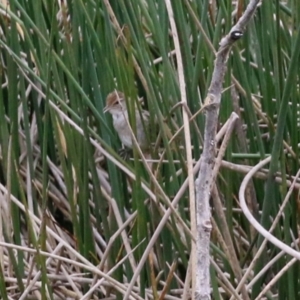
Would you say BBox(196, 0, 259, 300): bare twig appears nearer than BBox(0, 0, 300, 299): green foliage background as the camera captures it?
Yes

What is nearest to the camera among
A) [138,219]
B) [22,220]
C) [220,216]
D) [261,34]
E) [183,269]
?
[220,216]

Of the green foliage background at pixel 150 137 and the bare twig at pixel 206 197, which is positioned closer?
the bare twig at pixel 206 197

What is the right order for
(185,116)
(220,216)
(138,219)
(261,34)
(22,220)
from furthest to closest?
(22,220), (261,34), (138,219), (220,216), (185,116)

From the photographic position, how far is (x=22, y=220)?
2012 millimetres

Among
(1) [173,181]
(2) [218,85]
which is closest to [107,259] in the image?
(1) [173,181]

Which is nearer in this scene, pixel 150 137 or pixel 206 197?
pixel 206 197

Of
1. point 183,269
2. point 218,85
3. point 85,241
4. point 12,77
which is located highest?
point 218,85

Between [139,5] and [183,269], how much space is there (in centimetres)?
64

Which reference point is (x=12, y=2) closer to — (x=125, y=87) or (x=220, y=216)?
(x=125, y=87)

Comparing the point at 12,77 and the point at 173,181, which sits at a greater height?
the point at 12,77

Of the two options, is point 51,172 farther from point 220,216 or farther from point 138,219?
point 220,216

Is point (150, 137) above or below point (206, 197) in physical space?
below

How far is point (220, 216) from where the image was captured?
1.32 metres

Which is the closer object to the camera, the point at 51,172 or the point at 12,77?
the point at 12,77
